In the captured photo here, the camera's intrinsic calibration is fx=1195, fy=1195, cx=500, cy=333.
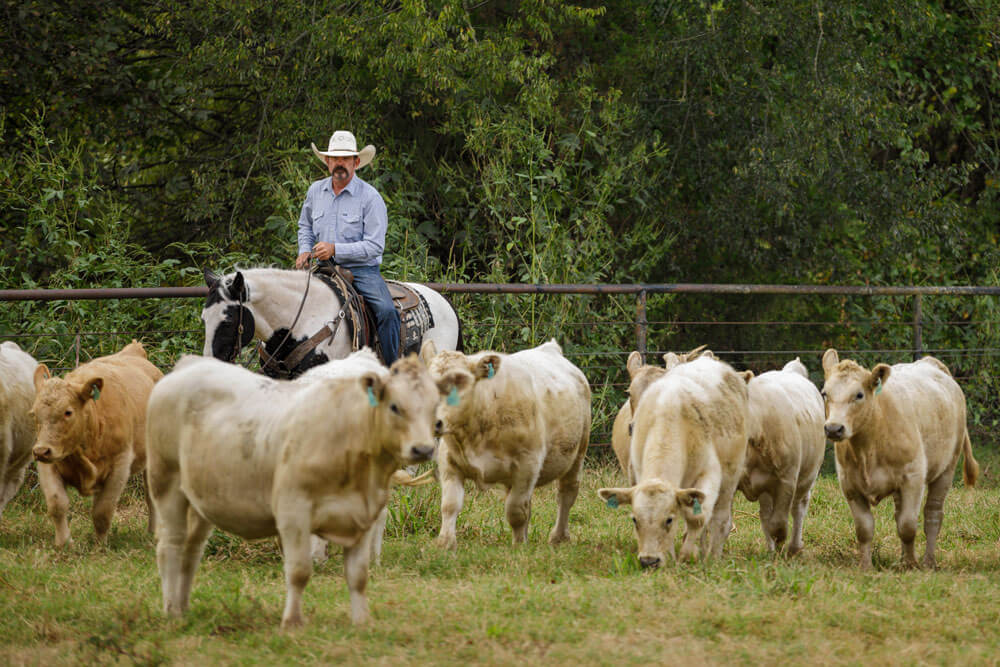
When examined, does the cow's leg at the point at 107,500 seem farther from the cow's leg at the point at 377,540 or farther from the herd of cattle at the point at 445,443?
the cow's leg at the point at 377,540

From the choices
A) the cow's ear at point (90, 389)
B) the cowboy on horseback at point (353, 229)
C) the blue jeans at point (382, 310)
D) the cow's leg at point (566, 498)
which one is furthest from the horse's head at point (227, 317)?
the cow's leg at point (566, 498)

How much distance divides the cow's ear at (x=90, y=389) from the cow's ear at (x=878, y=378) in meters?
4.98

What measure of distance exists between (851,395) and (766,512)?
1157 millimetres

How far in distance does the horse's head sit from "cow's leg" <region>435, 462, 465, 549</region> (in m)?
1.54

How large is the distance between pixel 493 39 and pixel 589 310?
336cm

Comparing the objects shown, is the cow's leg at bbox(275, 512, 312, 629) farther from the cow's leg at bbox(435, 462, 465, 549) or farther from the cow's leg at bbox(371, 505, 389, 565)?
the cow's leg at bbox(435, 462, 465, 549)

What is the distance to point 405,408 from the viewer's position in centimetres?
502

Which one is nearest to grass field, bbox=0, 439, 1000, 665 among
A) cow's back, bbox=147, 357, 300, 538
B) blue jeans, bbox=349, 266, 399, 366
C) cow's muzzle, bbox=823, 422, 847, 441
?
cow's back, bbox=147, 357, 300, 538

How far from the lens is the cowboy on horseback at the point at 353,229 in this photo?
866 cm

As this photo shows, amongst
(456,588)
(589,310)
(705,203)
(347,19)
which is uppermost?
(347,19)

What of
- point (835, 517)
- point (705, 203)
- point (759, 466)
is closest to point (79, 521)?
point (759, 466)

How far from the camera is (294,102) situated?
14.0 m

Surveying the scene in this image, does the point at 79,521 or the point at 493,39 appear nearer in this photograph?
the point at 79,521

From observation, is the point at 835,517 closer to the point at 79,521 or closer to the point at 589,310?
the point at 589,310
